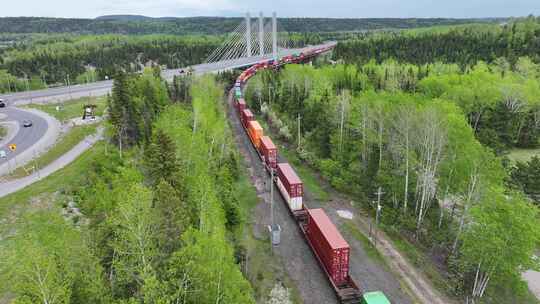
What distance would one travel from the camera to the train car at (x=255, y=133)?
49403 mm

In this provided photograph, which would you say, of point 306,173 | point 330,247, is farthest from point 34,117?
point 330,247

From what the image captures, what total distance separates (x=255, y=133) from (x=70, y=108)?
35.1 m

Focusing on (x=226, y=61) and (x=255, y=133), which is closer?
(x=255, y=133)

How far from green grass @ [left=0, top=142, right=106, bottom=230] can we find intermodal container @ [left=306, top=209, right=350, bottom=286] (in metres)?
22.1

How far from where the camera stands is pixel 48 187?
3294 cm

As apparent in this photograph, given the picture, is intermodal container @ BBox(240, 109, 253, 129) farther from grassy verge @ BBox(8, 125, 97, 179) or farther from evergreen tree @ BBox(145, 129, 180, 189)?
evergreen tree @ BBox(145, 129, 180, 189)

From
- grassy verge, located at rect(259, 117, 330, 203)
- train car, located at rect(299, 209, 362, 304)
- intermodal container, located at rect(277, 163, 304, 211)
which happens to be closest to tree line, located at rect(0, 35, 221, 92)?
grassy verge, located at rect(259, 117, 330, 203)

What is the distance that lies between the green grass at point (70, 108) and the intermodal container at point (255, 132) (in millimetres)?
23570

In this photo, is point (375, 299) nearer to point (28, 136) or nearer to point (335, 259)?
point (335, 259)

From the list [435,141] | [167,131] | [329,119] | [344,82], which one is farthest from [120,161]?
[344,82]

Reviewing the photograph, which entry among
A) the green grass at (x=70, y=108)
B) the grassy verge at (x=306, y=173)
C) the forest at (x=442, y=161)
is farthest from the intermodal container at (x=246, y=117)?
the green grass at (x=70, y=108)

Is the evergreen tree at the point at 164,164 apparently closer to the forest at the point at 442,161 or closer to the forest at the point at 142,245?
the forest at the point at 142,245

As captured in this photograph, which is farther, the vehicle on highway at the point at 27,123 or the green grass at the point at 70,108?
the green grass at the point at 70,108

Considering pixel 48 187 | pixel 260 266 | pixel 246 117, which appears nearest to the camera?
pixel 260 266
